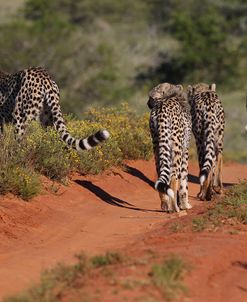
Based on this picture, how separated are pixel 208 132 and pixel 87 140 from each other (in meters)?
2.11

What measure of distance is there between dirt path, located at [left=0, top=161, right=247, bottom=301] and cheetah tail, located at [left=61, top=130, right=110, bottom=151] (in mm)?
606

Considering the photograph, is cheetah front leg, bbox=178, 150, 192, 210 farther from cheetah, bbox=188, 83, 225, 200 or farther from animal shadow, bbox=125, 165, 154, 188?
animal shadow, bbox=125, 165, 154, 188

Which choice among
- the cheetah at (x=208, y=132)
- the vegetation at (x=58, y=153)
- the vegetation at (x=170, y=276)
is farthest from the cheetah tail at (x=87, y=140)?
the vegetation at (x=170, y=276)

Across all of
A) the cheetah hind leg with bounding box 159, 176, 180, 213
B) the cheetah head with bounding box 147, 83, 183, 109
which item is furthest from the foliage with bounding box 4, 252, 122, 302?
the cheetah head with bounding box 147, 83, 183, 109

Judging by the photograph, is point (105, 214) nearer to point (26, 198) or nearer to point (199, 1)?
point (26, 198)

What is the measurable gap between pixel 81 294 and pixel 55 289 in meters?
0.28

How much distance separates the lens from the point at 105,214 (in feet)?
35.2

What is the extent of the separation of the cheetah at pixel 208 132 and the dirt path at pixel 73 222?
38cm

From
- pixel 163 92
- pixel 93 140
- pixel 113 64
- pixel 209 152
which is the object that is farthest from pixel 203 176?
pixel 113 64

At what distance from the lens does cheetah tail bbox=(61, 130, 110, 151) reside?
992 cm

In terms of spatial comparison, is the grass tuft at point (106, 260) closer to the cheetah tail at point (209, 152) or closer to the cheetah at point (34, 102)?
the cheetah tail at point (209, 152)

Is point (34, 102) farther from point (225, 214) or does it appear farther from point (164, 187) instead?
point (225, 214)

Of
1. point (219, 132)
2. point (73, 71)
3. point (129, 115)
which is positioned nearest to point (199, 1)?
point (73, 71)

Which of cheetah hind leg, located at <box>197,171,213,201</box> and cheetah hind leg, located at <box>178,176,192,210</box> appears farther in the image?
cheetah hind leg, located at <box>197,171,213,201</box>
